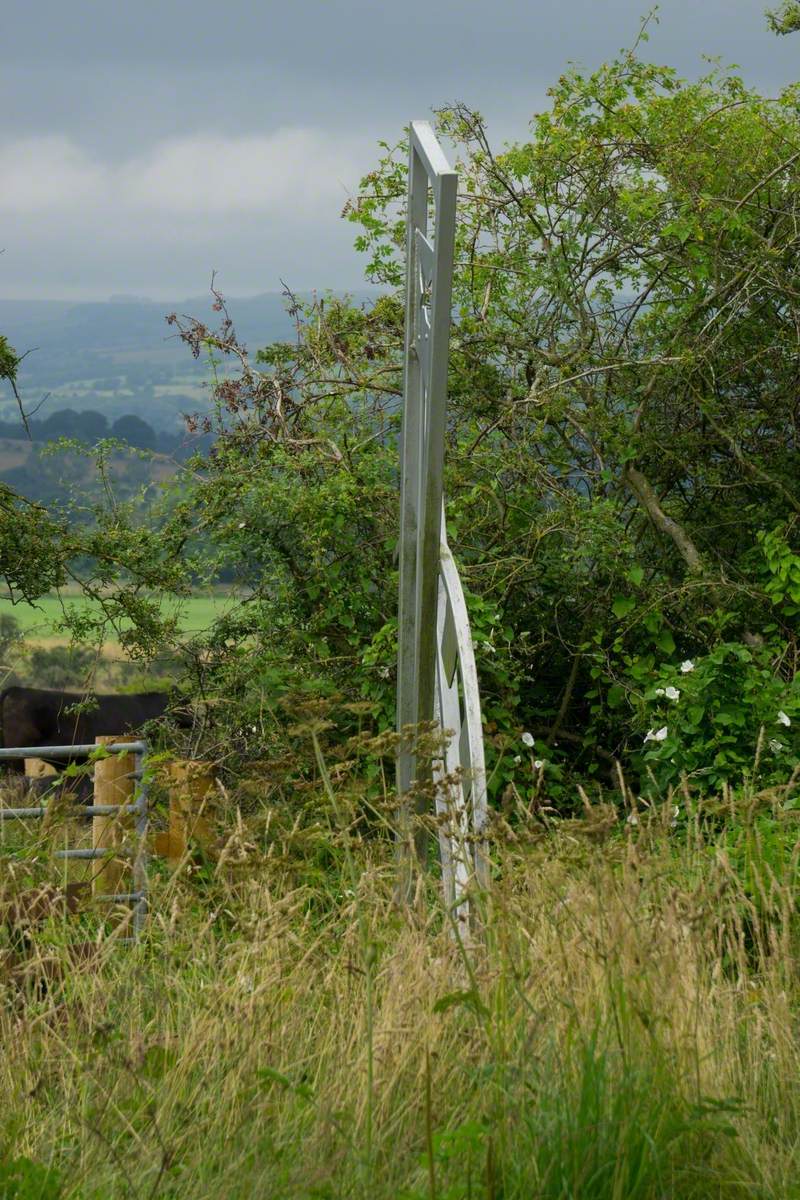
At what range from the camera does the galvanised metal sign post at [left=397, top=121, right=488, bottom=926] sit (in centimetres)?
282

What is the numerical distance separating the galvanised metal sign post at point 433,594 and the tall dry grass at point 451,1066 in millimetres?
148

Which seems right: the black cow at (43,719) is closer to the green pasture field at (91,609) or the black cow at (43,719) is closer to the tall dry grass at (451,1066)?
the green pasture field at (91,609)

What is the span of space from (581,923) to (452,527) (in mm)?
4229

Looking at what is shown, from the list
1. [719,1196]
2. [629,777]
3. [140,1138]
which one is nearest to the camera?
[719,1196]

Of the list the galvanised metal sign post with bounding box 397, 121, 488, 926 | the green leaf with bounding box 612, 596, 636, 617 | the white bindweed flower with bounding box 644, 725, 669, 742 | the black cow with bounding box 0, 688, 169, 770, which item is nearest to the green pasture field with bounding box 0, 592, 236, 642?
the black cow with bounding box 0, 688, 169, 770

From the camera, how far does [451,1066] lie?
257cm

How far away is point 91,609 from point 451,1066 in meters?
5.08

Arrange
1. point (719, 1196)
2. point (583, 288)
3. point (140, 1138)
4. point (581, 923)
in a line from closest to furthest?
point (719, 1196), point (140, 1138), point (581, 923), point (583, 288)

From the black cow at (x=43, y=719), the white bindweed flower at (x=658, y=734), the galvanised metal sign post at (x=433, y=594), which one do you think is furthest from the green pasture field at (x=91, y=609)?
the galvanised metal sign post at (x=433, y=594)

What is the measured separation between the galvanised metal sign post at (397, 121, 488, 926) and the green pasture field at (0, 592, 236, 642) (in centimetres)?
315

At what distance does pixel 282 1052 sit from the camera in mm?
2699

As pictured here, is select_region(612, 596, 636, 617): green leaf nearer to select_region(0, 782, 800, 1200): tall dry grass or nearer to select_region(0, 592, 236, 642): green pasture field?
select_region(0, 592, 236, 642): green pasture field

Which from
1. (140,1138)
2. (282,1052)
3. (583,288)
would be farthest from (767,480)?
(140,1138)

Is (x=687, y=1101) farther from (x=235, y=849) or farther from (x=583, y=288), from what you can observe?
(x=583, y=288)
